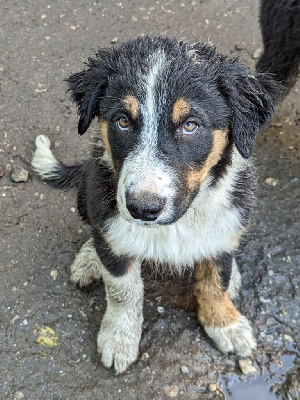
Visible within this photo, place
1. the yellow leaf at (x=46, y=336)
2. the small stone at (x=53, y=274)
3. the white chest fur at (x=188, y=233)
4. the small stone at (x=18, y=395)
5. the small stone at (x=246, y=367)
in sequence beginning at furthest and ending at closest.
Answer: the small stone at (x=53, y=274)
the yellow leaf at (x=46, y=336)
the small stone at (x=246, y=367)
the small stone at (x=18, y=395)
the white chest fur at (x=188, y=233)

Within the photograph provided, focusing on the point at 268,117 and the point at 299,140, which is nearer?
the point at 268,117

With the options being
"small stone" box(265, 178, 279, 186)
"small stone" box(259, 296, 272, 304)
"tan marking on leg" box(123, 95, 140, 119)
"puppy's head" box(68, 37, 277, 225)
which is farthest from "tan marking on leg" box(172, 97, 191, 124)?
"small stone" box(265, 178, 279, 186)

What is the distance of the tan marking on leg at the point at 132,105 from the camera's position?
2.25 m

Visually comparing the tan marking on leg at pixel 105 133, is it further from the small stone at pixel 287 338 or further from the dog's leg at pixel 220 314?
the small stone at pixel 287 338

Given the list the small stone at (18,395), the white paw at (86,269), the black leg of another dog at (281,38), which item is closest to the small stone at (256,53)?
the black leg of another dog at (281,38)

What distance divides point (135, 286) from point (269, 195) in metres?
1.51

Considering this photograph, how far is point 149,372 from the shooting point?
306 cm

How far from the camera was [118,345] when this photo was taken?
3.04 m

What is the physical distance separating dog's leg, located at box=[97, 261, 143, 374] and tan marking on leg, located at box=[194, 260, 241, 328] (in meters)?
0.38

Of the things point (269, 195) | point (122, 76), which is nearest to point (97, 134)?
point (122, 76)

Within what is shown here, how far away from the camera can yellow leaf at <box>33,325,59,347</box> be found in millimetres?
3178

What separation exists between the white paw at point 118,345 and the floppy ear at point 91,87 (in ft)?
4.20

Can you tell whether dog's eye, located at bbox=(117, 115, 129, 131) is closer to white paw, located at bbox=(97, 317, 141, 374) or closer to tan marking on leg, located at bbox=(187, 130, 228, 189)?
tan marking on leg, located at bbox=(187, 130, 228, 189)

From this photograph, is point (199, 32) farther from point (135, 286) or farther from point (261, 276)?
point (135, 286)
